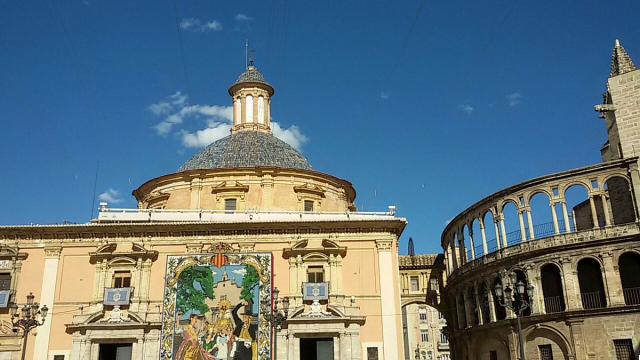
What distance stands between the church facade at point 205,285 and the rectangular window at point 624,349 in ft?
28.6

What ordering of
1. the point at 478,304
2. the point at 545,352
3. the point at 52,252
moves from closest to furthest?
the point at 52,252 < the point at 545,352 < the point at 478,304

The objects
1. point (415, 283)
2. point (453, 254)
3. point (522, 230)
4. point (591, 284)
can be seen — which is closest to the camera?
point (591, 284)

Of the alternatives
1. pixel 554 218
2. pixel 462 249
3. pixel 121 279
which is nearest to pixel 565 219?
pixel 554 218

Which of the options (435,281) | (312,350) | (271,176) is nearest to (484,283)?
(435,281)

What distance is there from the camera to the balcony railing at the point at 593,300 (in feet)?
83.6

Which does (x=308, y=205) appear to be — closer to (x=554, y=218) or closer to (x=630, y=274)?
(x=554, y=218)

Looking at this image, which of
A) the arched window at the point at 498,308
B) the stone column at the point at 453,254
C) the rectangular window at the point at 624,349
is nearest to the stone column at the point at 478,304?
the arched window at the point at 498,308

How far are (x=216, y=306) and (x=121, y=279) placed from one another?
4.43m

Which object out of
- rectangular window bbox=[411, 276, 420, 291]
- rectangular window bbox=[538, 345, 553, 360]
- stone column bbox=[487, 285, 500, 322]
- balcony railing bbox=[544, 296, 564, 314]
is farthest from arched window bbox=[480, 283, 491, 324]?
rectangular window bbox=[411, 276, 420, 291]

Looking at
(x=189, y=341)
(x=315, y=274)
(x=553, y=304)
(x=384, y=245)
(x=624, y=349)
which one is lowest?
(x=624, y=349)

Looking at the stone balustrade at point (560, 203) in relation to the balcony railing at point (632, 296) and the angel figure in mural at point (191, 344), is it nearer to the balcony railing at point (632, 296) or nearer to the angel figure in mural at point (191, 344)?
the balcony railing at point (632, 296)

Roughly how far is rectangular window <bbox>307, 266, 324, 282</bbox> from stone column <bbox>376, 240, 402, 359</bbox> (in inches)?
97.5

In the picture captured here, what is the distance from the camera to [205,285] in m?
25.0

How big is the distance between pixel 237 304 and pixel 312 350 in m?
3.66
